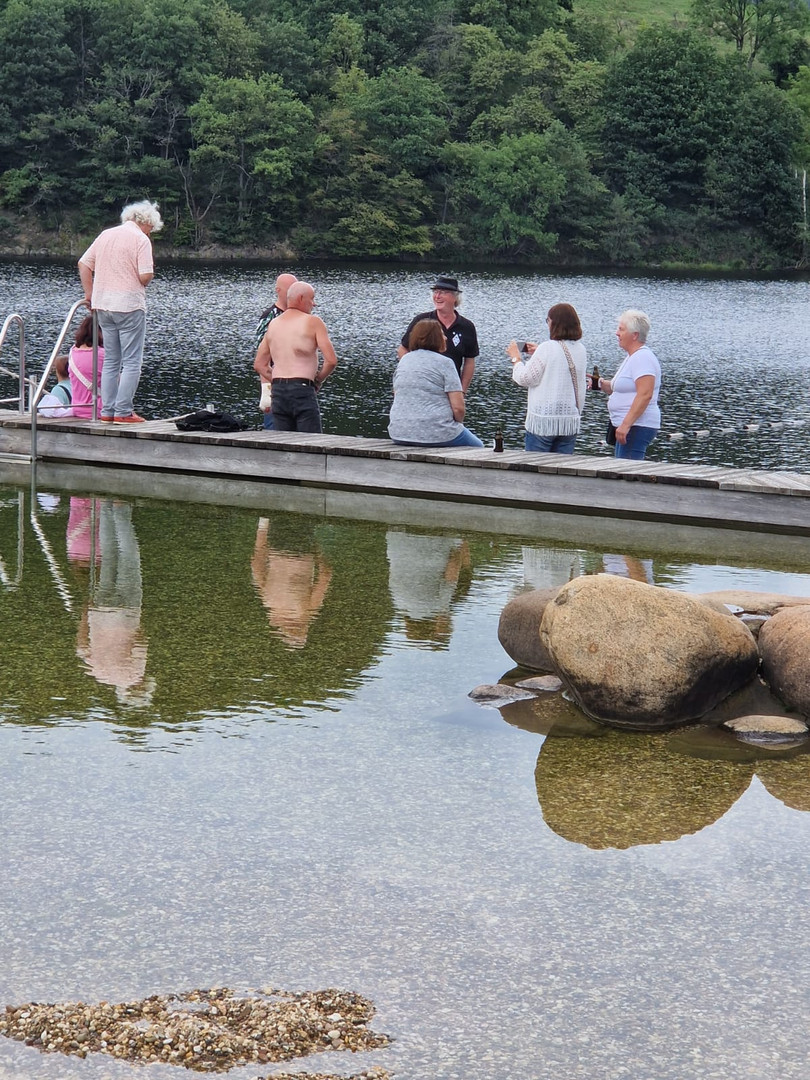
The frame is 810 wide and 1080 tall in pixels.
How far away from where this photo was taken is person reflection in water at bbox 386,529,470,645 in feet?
23.0

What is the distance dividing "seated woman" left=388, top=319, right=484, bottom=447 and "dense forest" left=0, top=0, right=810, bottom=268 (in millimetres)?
66453

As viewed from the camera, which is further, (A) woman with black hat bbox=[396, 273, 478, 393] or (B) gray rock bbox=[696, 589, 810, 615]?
(A) woman with black hat bbox=[396, 273, 478, 393]

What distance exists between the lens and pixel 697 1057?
10.3 ft

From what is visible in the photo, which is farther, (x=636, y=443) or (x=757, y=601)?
(x=636, y=443)

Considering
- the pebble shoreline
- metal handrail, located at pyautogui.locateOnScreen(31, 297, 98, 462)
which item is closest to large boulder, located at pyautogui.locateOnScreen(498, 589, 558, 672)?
the pebble shoreline

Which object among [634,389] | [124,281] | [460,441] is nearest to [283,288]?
[124,281]

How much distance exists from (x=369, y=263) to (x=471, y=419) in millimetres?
54649

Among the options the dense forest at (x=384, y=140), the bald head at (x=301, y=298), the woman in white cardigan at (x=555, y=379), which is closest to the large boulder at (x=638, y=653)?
the woman in white cardigan at (x=555, y=379)

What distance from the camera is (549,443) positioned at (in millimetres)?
10773

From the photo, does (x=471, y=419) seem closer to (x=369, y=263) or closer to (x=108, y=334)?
(x=108, y=334)

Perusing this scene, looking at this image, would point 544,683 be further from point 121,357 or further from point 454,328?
point 121,357

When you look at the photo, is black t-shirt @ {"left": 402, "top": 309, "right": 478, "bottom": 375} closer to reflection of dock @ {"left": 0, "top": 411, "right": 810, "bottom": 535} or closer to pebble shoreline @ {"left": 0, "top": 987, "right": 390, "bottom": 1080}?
reflection of dock @ {"left": 0, "top": 411, "right": 810, "bottom": 535}

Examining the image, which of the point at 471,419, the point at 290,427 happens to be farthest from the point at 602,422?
the point at 290,427

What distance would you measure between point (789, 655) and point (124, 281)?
7079 millimetres
